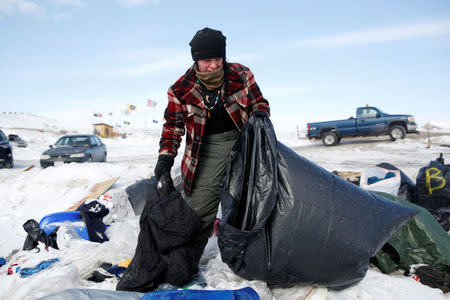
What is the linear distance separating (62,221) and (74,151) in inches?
245

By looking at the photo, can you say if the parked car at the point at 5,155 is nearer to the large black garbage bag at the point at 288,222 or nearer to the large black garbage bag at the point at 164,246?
the large black garbage bag at the point at 164,246

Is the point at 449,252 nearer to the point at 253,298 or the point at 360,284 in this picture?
the point at 360,284

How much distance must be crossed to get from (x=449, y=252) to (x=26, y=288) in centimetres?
275

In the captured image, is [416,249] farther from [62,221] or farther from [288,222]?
[62,221]

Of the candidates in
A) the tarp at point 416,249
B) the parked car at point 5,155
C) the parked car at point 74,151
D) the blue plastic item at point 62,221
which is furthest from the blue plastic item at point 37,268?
the parked car at point 5,155

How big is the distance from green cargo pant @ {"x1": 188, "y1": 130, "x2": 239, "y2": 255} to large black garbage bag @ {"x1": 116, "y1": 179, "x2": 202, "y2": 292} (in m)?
0.16

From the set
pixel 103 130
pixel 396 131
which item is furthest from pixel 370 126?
pixel 103 130

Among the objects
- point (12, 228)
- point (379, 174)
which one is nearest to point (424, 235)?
point (379, 174)

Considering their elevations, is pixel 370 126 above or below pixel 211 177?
below

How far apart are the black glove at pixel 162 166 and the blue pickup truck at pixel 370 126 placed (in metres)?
13.0

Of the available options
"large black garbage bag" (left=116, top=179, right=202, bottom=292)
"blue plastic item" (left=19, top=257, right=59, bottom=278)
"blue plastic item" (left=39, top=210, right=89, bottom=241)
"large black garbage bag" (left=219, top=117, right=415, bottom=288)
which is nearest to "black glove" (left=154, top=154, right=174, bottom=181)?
"large black garbage bag" (left=116, top=179, right=202, bottom=292)

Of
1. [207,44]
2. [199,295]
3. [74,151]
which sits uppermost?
[207,44]

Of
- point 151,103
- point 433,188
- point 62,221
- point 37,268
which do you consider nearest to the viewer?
point 37,268

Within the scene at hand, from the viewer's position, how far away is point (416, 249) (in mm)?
2238
